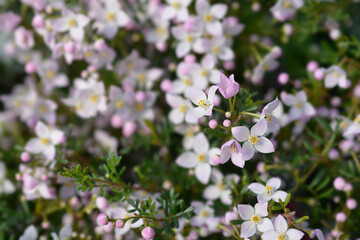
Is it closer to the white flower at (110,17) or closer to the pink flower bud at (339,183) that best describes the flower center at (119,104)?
the white flower at (110,17)

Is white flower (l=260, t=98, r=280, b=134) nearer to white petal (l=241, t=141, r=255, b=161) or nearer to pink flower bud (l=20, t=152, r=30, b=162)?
white petal (l=241, t=141, r=255, b=161)

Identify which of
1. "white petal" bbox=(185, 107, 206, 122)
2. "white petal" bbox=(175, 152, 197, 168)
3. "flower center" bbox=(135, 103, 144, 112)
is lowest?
"white petal" bbox=(175, 152, 197, 168)

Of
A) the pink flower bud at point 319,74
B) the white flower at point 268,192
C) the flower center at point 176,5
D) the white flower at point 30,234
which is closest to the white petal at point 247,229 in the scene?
the white flower at point 268,192

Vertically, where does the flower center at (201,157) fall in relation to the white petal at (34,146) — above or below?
below

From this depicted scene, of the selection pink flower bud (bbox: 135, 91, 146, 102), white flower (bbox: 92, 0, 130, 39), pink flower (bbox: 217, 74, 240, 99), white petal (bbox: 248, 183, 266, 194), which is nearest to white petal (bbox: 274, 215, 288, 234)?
white petal (bbox: 248, 183, 266, 194)

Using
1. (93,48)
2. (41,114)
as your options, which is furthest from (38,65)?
(93,48)

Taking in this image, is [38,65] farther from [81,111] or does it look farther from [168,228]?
[168,228]

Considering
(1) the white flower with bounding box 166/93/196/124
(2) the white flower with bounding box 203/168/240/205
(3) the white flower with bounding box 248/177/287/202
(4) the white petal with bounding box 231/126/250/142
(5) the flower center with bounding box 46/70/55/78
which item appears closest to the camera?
(4) the white petal with bounding box 231/126/250/142
